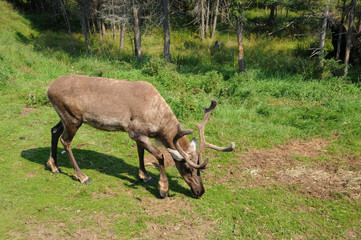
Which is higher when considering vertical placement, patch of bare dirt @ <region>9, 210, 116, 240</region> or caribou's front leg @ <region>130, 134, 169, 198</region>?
caribou's front leg @ <region>130, 134, 169, 198</region>

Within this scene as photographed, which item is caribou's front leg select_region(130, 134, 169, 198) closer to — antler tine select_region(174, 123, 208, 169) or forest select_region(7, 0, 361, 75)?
antler tine select_region(174, 123, 208, 169)

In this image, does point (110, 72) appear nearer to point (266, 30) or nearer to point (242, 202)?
point (242, 202)

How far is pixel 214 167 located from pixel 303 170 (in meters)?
2.18

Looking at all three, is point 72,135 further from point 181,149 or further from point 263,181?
point 263,181

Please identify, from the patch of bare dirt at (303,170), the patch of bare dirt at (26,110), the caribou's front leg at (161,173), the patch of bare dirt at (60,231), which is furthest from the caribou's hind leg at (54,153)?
the patch of bare dirt at (303,170)

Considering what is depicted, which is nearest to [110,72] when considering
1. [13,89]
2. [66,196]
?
[13,89]

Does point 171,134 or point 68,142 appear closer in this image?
point 171,134

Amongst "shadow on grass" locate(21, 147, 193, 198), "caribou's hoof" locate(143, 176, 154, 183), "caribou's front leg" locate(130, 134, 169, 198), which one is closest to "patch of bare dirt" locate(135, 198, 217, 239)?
"caribou's front leg" locate(130, 134, 169, 198)

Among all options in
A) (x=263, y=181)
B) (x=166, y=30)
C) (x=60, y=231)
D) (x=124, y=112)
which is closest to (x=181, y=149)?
(x=124, y=112)

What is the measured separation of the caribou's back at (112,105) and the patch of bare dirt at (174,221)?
4.78 ft

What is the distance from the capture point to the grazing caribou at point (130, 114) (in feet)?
19.0

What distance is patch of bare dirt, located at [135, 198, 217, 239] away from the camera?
15.8 ft

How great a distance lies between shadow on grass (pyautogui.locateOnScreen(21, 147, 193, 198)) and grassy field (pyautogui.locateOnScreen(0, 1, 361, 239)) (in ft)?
0.08

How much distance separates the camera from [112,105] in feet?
19.4
